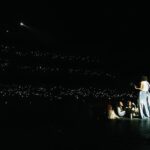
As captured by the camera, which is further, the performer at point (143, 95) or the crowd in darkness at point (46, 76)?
the crowd in darkness at point (46, 76)

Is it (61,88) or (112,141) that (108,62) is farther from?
(112,141)

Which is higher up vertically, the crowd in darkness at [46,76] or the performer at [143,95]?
the crowd in darkness at [46,76]

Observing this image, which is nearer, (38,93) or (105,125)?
(105,125)

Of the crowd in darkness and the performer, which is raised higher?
the crowd in darkness

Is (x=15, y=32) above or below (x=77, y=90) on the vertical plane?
above

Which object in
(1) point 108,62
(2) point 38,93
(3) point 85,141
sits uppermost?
(1) point 108,62

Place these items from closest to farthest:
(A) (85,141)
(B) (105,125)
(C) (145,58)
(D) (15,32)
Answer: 1. (A) (85,141)
2. (B) (105,125)
3. (C) (145,58)
4. (D) (15,32)

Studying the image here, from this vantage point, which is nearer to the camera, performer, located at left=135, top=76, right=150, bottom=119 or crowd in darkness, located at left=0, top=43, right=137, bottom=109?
performer, located at left=135, top=76, right=150, bottom=119

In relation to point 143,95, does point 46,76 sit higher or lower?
higher

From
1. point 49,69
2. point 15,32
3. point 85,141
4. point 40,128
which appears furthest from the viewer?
point 49,69

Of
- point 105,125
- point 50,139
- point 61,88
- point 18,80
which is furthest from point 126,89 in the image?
point 50,139

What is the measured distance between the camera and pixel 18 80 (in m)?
45.9

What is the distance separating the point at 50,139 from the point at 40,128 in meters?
2.56

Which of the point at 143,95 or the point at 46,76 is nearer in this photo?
the point at 143,95
